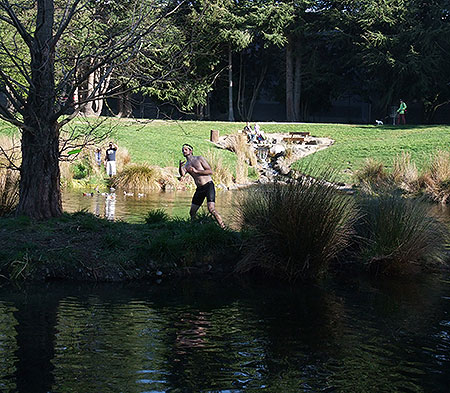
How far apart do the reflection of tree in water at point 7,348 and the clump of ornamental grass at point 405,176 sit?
670 inches

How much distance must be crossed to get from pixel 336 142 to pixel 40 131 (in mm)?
27213

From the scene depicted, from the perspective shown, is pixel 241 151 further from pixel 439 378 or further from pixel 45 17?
pixel 439 378

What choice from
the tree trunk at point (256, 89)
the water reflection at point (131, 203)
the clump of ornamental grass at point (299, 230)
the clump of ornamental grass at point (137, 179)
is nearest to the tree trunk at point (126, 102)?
the clump of ornamental grass at point (137, 179)

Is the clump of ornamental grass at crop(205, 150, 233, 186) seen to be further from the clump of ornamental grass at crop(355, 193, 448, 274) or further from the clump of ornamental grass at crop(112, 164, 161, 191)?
the clump of ornamental grass at crop(355, 193, 448, 274)

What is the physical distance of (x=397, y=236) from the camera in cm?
1047

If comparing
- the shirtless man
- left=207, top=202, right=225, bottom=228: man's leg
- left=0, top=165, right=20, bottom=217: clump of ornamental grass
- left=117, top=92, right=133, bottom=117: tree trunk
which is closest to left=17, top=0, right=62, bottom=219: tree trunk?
left=117, top=92, right=133, bottom=117: tree trunk

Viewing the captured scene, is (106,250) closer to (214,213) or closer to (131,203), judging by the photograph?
(214,213)

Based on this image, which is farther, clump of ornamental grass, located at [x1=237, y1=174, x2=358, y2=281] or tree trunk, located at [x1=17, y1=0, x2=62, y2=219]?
tree trunk, located at [x1=17, y1=0, x2=62, y2=219]

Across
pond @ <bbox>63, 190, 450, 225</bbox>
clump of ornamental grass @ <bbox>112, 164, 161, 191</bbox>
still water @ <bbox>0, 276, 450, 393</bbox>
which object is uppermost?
clump of ornamental grass @ <bbox>112, 164, 161, 191</bbox>

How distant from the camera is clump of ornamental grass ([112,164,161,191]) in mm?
24562

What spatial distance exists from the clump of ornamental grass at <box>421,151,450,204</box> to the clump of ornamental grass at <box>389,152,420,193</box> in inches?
13.3

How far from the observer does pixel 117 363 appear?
20.0 ft

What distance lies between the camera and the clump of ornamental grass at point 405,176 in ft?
74.1

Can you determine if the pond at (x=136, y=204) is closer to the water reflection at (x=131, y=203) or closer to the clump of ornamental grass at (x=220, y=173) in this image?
the water reflection at (x=131, y=203)
